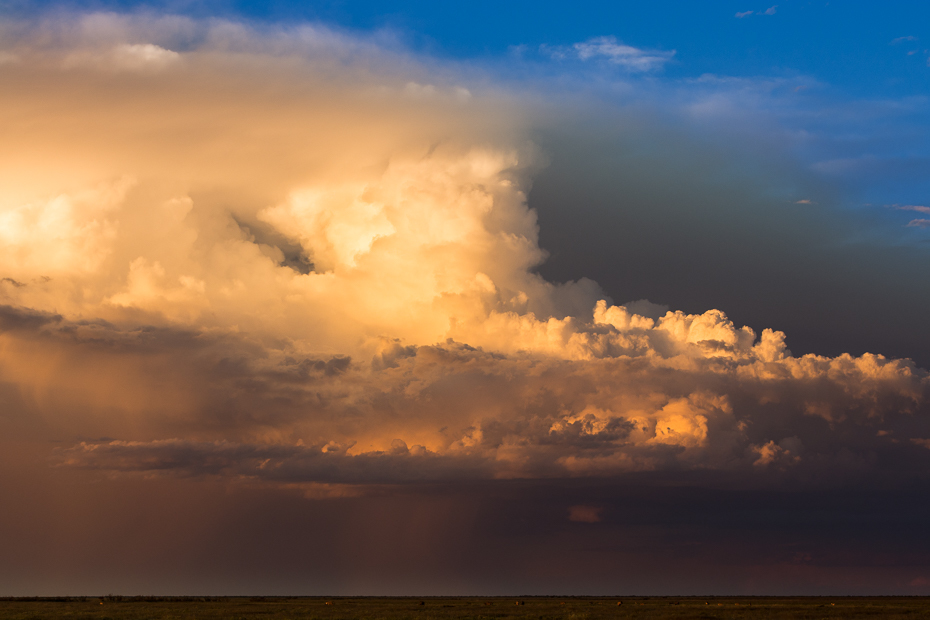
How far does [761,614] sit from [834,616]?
10793 mm

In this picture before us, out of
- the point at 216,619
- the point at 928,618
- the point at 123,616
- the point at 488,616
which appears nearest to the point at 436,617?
the point at 488,616

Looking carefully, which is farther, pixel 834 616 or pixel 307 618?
pixel 834 616

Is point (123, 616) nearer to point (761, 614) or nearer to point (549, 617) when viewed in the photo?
point (549, 617)

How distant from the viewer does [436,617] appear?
117812mm

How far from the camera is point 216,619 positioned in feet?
378

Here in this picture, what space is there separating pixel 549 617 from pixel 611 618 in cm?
822

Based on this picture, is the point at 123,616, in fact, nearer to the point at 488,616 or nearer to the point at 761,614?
the point at 488,616

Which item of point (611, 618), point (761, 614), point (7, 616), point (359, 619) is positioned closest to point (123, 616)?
point (7, 616)

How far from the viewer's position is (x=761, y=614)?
5202 inches

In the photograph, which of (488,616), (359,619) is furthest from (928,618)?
(359,619)

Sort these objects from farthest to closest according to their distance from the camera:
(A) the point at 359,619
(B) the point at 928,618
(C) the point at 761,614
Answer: (C) the point at 761,614
(B) the point at 928,618
(A) the point at 359,619

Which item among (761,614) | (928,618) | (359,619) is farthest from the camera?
(761,614)

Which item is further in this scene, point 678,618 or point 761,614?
point 761,614

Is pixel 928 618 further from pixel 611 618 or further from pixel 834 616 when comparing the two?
pixel 611 618
